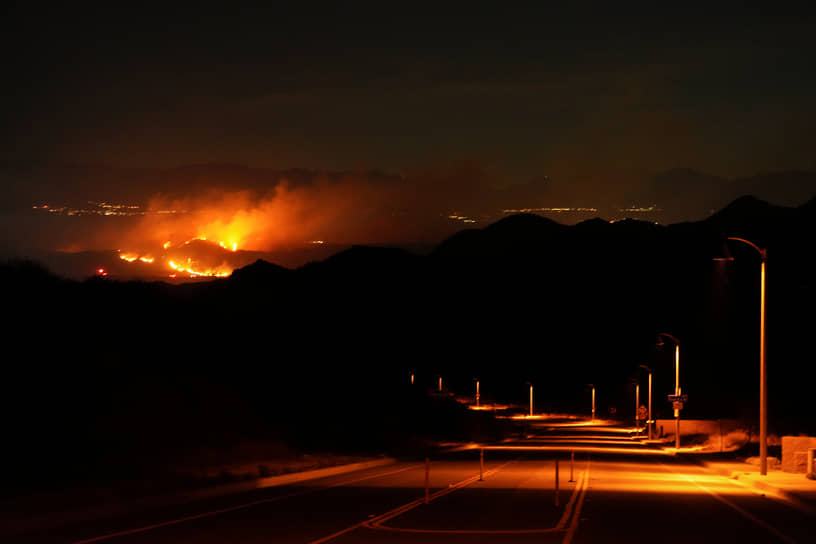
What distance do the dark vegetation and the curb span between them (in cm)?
384

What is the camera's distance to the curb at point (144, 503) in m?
19.8

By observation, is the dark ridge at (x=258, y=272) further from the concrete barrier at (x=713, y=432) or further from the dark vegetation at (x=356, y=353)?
the concrete barrier at (x=713, y=432)

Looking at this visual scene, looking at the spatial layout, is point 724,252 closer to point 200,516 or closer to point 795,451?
point 795,451

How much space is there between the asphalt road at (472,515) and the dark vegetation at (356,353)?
7663 mm

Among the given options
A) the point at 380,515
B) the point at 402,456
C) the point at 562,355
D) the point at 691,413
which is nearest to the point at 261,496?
the point at 380,515

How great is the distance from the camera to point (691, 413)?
11812 centimetres

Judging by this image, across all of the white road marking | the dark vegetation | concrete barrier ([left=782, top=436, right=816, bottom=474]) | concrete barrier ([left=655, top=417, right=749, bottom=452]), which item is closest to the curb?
the white road marking

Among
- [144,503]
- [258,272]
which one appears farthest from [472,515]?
[258,272]

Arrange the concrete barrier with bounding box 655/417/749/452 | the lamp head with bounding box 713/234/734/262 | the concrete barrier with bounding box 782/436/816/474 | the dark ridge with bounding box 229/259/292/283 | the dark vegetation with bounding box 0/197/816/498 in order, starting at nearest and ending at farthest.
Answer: the lamp head with bounding box 713/234/734/262
the concrete barrier with bounding box 782/436/816/474
the dark vegetation with bounding box 0/197/816/498
the concrete barrier with bounding box 655/417/749/452
the dark ridge with bounding box 229/259/292/283

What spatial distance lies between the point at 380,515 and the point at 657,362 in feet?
497

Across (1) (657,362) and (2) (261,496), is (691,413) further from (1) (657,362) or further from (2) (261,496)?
(2) (261,496)

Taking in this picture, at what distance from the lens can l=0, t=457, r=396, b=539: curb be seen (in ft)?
65.1

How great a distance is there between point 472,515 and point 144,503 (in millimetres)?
7280

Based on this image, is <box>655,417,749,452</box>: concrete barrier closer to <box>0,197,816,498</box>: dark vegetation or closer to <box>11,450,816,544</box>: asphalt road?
<box>0,197,816,498</box>: dark vegetation
